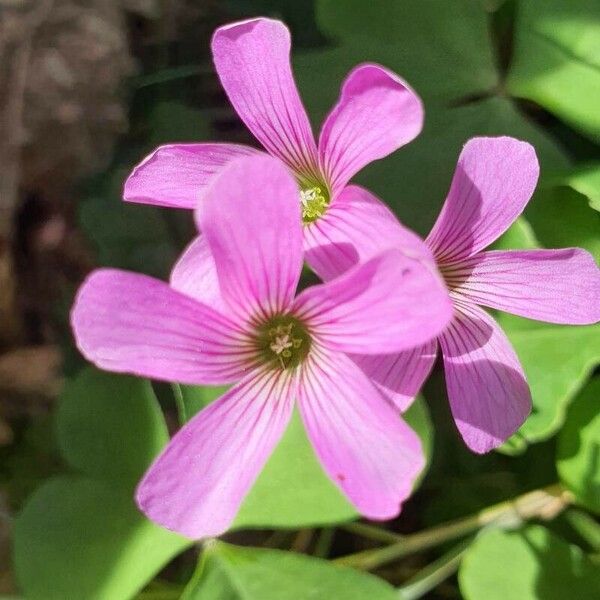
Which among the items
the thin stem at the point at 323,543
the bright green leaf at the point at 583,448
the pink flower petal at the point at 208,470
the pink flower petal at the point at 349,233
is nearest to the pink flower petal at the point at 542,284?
the pink flower petal at the point at 349,233

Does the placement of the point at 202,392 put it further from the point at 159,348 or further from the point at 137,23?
the point at 137,23

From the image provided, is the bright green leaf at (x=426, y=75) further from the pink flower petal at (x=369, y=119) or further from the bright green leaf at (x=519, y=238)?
the pink flower petal at (x=369, y=119)

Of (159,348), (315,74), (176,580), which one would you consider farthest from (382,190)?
(176,580)

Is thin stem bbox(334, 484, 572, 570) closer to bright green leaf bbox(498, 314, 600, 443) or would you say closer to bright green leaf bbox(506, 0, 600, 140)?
bright green leaf bbox(498, 314, 600, 443)

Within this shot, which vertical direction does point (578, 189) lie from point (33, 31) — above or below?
above

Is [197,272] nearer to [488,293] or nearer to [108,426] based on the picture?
[488,293]

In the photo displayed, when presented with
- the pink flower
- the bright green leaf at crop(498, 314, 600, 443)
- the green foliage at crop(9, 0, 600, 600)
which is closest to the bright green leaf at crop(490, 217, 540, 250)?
→ the green foliage at crop(9, 0, 600, 600)

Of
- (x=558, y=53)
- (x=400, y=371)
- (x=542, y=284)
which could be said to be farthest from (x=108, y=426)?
(x=558, y=53)
